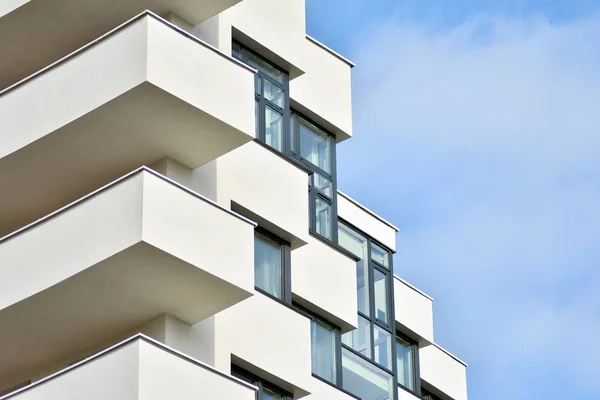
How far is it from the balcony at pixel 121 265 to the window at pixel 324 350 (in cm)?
370

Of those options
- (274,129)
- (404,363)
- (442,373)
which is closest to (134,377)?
(274,129)

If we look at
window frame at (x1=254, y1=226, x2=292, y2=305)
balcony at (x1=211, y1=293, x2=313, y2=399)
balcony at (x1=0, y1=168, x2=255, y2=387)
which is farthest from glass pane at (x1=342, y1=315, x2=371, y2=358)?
balcony at (x1=0, y1=168, x2=255, y2=387)

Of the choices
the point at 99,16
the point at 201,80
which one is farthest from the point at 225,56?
the point at 99,16

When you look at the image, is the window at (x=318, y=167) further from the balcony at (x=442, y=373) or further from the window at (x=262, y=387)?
the balcony at (x=442, y=373)

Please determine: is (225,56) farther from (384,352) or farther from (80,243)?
(384,352)

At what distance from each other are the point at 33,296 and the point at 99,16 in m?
5.86

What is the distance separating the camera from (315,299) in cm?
3384

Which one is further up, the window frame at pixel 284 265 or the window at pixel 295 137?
the window at pixel 295 137

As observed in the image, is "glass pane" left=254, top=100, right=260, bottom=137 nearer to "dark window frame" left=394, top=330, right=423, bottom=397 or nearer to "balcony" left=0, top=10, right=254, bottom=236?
"balcony" left=0, top=10, right=254, bottom=236

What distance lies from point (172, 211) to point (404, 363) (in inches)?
442

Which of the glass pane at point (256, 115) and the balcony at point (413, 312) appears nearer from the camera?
the glass pane at point (256, 115)

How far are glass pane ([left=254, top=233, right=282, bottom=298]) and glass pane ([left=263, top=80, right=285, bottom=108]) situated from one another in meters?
2.99

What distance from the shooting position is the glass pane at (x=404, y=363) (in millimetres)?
38781

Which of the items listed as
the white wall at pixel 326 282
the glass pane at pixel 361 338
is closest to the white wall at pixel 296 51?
the white wall at pixel 326 282
